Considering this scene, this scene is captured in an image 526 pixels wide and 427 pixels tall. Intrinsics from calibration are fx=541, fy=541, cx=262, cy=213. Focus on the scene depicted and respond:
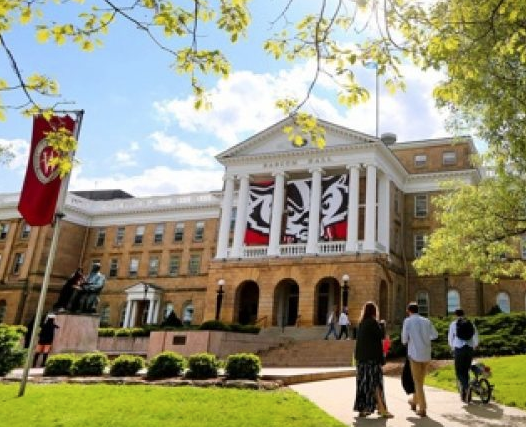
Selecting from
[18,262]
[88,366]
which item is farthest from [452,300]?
[18,262]

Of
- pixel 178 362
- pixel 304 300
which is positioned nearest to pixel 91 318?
pixel 178 362

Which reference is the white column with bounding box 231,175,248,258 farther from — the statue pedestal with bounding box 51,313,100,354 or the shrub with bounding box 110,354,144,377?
the shrub with bounding box 110,354,144,377

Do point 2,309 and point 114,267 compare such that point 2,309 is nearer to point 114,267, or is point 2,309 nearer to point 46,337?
point 114,267

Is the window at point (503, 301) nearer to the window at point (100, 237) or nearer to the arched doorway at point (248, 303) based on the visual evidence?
the arched doorway at point (248, 303)

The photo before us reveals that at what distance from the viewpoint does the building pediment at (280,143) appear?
3853 centimetres

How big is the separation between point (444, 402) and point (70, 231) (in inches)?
1934

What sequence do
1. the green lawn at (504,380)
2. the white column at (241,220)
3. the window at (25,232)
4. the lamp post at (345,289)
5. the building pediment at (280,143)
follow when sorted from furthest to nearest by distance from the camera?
1. the window at (25,232)
2. the white column at (241,220)
3. the building pediment at (280,143)
4. the lamp post at (345,289)
5. the green lawn at (504,380)

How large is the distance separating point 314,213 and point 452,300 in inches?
480

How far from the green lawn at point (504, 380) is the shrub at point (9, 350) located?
12.0m

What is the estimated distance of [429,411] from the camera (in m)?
10.0

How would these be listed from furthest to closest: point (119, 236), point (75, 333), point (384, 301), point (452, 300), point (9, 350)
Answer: point (119, 236)
point (452, 300)
point (384, 301)
point (75, 333)
point (9, 350)

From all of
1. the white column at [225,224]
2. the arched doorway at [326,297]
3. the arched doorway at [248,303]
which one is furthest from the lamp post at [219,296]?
the arched doorway at [326,297]

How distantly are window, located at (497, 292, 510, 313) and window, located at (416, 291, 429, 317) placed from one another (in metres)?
4.98

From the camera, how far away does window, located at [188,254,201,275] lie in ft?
167
